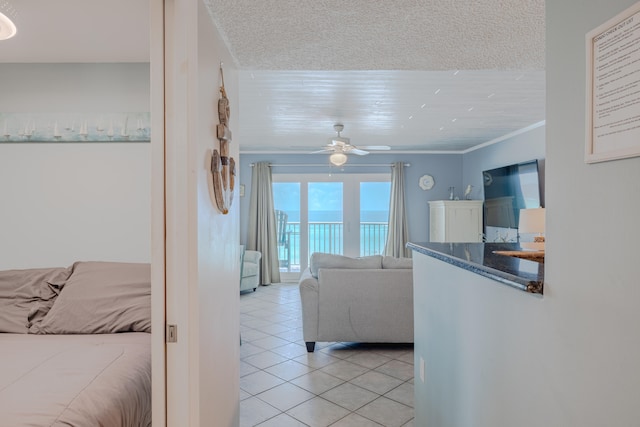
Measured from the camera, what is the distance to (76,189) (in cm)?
250

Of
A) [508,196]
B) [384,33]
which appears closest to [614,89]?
[384,33]

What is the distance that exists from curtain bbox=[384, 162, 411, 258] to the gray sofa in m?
3.38

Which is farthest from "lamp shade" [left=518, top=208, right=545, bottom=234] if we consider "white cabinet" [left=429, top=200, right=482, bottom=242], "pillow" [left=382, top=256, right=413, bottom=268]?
"white cabinet" [left=429, top=200, right=482, bottom=242]

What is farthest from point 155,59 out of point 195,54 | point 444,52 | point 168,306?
point 444,52

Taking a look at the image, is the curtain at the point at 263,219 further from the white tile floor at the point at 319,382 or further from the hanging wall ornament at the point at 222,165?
the hanging wall ornament at the point at 222,165

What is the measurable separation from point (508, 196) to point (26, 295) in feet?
17.9

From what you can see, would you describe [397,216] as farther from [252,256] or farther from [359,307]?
[359,307]

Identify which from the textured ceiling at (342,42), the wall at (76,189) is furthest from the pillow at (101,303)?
the textured ceiling at (342,42)

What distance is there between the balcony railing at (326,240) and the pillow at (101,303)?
204 inches

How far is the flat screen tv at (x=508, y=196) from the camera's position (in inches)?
192

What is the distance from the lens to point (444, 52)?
77.4 inches

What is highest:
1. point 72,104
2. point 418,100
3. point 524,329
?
point 418,100

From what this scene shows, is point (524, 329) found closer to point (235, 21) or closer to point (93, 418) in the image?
point (93, 418)

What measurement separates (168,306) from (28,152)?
1.96 m
